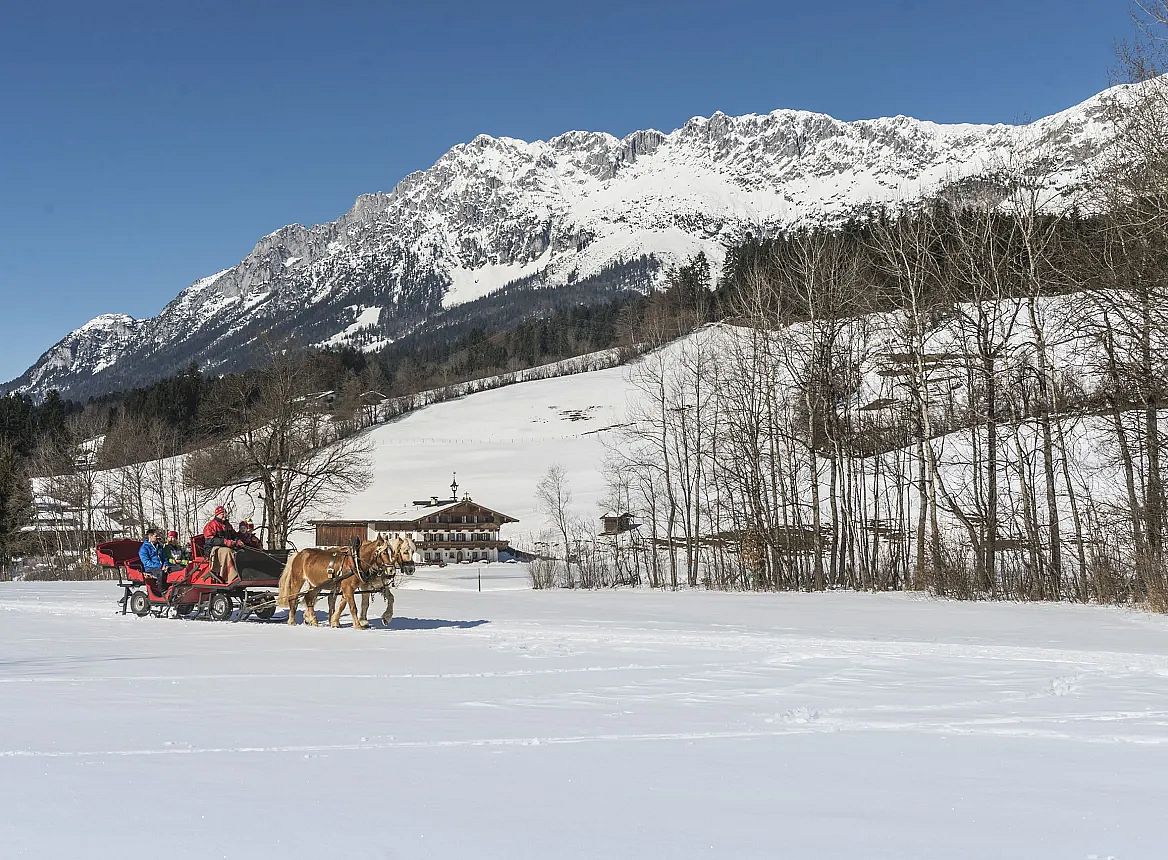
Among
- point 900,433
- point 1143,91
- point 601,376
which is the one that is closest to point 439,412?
point 601,376

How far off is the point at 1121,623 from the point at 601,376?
109m

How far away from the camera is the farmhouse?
74312 mm

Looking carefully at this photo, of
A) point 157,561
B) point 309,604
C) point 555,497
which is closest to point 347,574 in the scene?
point 309,604

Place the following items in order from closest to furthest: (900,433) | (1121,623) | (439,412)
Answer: (1121,623)
(900,433)
(439,412)

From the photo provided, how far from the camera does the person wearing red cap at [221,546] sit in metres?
17.8

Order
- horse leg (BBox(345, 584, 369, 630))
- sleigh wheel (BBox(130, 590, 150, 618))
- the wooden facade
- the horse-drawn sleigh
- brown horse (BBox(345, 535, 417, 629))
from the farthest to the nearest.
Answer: the wooden facade → sleigh wheel (BBox(130, 590, 150, 618)) → the horse-drawn sleigh → brown horse (BBox(345, 535, 417, 629)) → horse leg (BBox(345, 584, 369, 630))

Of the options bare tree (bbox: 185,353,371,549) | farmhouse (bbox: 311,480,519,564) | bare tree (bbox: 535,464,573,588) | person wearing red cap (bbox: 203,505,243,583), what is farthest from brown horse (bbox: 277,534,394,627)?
farmhouse (bbox: 311,480,519,564)

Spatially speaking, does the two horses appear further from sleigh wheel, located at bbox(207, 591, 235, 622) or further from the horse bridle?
sleigh wheel, located at bbox(207, 591, 235, 622)

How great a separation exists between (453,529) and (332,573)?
58.9 m

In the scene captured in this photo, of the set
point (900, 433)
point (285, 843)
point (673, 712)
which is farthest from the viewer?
point (900, 433)

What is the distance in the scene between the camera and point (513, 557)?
73.9 m

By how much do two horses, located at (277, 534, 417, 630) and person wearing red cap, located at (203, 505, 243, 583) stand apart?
4.69 feet

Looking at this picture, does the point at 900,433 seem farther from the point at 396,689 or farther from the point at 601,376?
the point at 601,376

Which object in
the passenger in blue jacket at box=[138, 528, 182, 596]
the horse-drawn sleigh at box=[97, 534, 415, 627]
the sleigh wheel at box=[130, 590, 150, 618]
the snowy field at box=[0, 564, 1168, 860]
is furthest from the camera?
A: the passenger in blue jacket at box=[138, 528, 182, 596]
